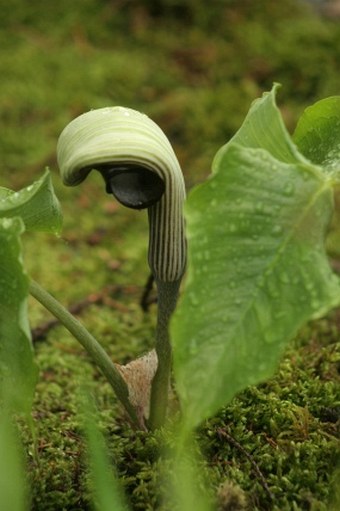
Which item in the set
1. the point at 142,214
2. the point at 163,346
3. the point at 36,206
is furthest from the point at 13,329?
the point at 142,214

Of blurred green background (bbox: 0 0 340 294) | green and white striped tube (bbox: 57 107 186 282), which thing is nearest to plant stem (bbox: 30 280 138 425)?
green and white striped tube (bbox: 57 107 186 282)

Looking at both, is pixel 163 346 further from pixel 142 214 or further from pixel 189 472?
pixel 142 214

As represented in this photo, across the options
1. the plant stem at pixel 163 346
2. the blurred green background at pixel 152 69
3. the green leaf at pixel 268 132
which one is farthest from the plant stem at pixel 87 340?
the blurred green background at pixel 152 69

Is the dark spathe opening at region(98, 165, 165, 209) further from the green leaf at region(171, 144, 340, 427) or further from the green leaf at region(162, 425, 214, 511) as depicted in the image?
the green leaf at region(162, 425, 214, 511)

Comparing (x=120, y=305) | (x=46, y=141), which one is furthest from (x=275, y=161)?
(x=46, y=141)

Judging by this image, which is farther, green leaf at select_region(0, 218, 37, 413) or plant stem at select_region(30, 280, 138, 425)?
plant stem at select_region(30, 280, 138, 425)

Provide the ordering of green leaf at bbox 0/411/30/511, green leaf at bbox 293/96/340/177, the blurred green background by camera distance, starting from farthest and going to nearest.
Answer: the blurred green background < green leaf at bbox 293/96/340/177 < green leaf at bbox 0/411/30/511

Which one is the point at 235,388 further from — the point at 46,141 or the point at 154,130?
the point at 46,141
